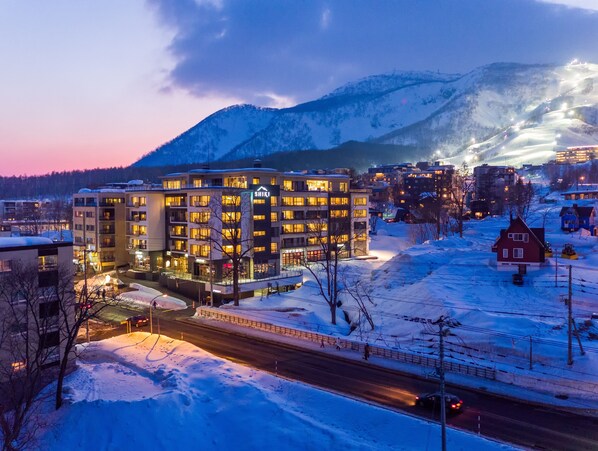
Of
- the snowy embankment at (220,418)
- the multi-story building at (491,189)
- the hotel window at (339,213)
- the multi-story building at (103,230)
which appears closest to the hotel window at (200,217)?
the multi-story building at (103,230)

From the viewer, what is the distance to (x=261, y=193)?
69.9m

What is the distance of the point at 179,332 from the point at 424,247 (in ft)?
119

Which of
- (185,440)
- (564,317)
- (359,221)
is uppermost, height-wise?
(359,221)

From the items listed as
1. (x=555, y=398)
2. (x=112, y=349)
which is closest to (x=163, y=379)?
(x=112, y=349)

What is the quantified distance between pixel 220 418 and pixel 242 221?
144ft

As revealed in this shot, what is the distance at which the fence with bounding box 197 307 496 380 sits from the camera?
3234 cm

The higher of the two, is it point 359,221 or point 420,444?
point 359,221

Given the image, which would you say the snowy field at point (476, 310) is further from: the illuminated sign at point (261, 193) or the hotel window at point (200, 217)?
the hotel window at point (200, 217)

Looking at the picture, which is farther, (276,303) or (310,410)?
(276,303)

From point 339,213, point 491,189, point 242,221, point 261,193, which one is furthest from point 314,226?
point 491,189

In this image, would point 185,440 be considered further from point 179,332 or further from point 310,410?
point 179,332

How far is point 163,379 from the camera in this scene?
30703mm

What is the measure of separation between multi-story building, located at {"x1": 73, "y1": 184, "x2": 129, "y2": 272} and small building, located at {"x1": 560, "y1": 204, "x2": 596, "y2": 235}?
238 feet

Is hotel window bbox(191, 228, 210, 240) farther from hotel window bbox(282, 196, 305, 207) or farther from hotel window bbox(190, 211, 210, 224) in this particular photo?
hotel window bbox(282, 196, 305, 207)
